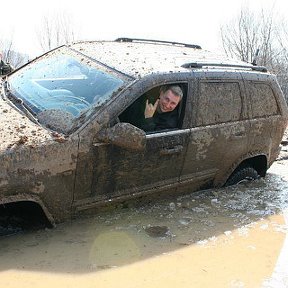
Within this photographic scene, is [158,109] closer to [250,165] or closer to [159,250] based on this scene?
[159,250]

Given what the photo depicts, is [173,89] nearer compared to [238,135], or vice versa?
[173,89]

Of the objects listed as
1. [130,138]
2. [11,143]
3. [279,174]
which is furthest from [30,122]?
[279,174]

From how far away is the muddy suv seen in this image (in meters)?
3.49

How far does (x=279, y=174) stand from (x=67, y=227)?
377 cm

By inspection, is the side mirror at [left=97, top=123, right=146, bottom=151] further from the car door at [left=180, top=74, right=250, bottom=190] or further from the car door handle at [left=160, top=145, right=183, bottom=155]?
the car door at [left=180, top=74, right=250, bottom=190]

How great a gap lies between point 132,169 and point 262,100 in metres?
2.24

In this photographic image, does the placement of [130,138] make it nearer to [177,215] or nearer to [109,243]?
[109,243]

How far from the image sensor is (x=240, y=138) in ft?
16.5

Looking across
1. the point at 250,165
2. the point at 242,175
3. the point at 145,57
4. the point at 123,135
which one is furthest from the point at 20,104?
the point at 250,165

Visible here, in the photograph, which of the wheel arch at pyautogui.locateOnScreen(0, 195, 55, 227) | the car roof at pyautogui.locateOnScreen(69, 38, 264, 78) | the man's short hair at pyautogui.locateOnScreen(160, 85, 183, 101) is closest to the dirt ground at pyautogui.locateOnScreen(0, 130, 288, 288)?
the wheel arch at pyautogui.locateOnScreen(0, 195, 55, 227)

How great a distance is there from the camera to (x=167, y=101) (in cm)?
422

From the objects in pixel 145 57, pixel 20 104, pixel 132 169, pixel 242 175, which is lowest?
pixel 242 175

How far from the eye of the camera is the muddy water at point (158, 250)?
10.7 ft

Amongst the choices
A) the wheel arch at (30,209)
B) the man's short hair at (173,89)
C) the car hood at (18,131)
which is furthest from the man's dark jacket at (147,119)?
the wheel arch at (30,209)
